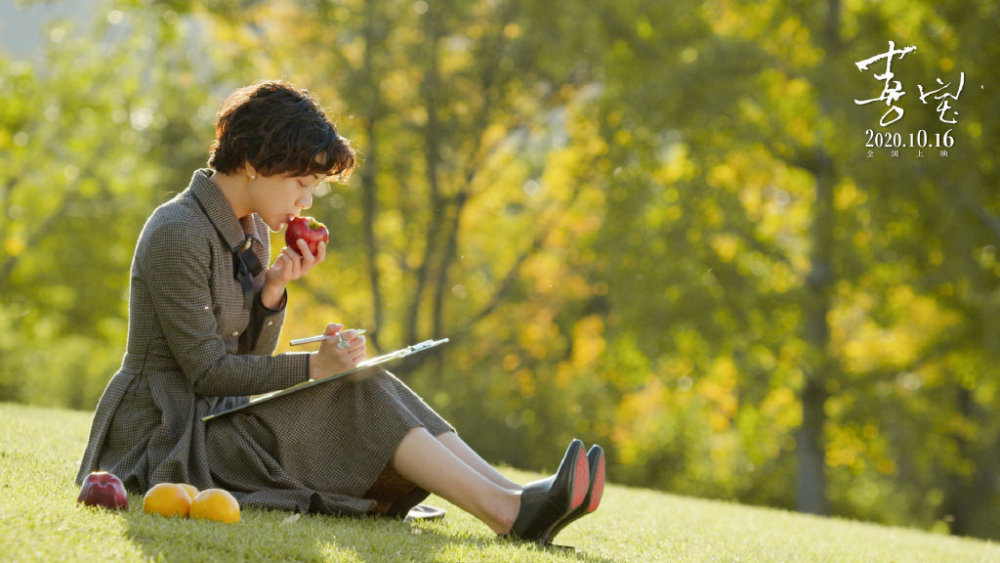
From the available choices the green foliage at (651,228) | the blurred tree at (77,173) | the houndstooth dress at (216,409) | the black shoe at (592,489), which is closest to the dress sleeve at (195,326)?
the houndstooth dress at (216,409)

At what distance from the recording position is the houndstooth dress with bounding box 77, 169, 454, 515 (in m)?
3.90

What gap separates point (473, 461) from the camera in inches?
156

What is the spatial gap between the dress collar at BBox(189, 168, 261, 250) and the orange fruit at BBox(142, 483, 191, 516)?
37.5 inches

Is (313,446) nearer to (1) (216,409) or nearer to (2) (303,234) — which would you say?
(1) (216,409)

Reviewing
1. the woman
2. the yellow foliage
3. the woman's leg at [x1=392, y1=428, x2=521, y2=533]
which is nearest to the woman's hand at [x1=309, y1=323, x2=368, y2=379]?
the woman

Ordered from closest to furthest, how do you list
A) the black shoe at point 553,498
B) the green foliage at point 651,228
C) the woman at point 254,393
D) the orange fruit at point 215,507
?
the orange fruit at point 215,507 → the black shoe at point 553,498 → the woman at point 254,393 → the green foliage at point 651,228

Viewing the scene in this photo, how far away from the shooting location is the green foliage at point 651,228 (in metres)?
13.9

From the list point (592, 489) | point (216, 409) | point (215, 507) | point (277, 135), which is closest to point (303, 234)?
point (277, 135)

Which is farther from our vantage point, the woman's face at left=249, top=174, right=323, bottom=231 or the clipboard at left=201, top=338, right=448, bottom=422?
the woman's face at left=249, top=174, right=323, bottom=231

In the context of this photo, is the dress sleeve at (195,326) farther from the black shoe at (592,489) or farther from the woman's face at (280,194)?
the black shoe at (592,489)

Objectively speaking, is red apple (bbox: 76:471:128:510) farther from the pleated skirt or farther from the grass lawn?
the pleated skirt

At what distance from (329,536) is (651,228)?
1230 centimetres

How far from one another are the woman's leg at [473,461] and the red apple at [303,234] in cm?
88

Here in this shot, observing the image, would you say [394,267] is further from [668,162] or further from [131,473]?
[131,473]
